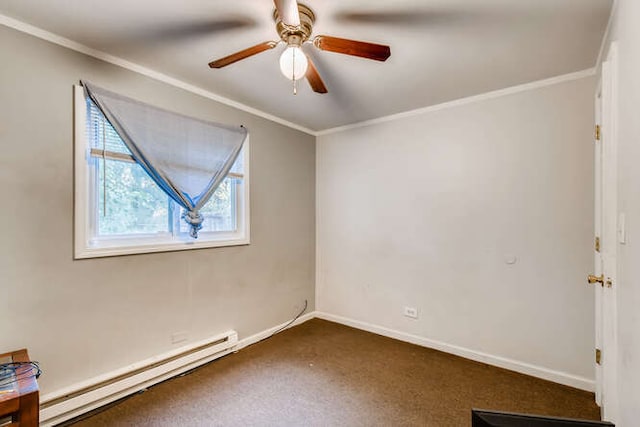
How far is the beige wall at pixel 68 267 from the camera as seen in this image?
5.58 feet

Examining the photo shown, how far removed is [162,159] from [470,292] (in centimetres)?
282

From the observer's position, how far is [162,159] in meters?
2.27

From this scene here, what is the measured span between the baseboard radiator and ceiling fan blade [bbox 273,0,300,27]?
237 centimetres

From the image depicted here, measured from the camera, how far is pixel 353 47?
59.4 inches

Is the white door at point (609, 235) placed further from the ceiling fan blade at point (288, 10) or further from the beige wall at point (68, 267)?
the beige wall at point (68, 267)

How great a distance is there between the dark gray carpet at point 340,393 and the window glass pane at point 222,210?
3.90 feet

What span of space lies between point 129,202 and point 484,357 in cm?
317

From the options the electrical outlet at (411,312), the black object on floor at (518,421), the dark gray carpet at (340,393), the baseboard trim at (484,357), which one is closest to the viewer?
the black object on floor at (518,421)

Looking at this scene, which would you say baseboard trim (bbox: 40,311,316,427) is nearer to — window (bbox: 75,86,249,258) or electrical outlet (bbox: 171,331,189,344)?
electrical outlet (bbox: 171,331,189,344)

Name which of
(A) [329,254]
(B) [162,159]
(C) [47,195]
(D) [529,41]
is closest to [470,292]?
(A) [329,254]

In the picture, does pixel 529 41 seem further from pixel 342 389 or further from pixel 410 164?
pixel 342 389

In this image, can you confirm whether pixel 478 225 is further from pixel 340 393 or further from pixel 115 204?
pixel 115 204

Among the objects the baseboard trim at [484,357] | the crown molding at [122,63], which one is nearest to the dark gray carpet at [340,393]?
the baseboard trim at [484,357]

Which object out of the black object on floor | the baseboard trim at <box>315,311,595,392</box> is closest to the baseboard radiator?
the baseboard trim at <box>315,311,595,392</box>
